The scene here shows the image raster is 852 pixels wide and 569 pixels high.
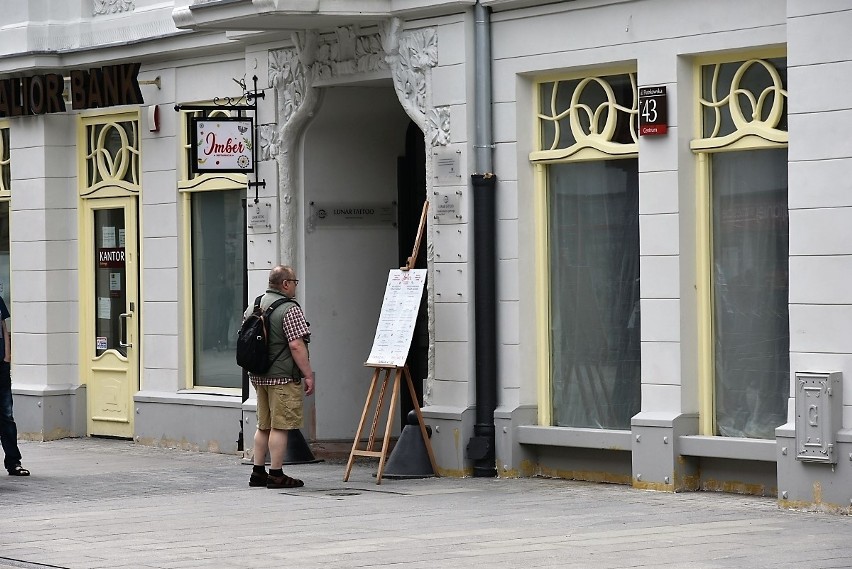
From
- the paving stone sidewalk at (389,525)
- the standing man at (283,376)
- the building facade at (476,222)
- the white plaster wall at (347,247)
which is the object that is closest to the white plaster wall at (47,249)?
the building facade at (476,222)

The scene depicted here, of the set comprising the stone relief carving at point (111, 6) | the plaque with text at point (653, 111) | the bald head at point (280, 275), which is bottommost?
the bald head at point (280, 275)

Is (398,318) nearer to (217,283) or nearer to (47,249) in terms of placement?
(217,283)

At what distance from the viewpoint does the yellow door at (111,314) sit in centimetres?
1903

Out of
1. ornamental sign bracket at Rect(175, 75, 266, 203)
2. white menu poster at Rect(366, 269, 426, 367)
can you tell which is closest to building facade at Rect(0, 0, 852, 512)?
ornamental sign bracket at Rect(175, 75, 266, 203)

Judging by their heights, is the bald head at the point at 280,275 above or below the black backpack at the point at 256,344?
above

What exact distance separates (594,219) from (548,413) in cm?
165

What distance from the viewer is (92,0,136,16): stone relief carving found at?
1894 centimetres

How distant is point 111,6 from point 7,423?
572 cm

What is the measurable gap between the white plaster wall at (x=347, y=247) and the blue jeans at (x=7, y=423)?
2868 millimetres

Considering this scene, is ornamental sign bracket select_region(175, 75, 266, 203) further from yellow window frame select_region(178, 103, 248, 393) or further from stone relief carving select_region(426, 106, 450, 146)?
stone relief carving select_region(426, 106, 450, 146)

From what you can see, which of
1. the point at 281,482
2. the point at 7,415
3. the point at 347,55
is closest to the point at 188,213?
the point at 347,55

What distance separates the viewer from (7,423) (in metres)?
15.2

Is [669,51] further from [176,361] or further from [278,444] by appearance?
[176,361]

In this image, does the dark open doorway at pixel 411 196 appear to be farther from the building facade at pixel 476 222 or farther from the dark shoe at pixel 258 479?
the dark shoe at pixel 258 479
